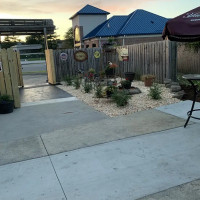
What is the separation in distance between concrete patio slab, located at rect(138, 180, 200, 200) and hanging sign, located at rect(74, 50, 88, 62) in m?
12.2

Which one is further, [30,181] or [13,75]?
[13,75]

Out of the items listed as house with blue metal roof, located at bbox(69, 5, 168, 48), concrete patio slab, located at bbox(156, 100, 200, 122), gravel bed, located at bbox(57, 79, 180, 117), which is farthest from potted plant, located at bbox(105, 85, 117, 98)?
house with blue metal roof, located at bbox(69, 5, 168, 48)

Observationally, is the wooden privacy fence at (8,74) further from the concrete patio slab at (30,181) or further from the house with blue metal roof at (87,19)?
the house with blue metal roof at (87,19)

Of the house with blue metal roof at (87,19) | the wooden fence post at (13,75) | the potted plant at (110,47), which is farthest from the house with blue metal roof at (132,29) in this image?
the wooden fence post at (13,75)

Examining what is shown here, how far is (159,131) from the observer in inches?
→ 190

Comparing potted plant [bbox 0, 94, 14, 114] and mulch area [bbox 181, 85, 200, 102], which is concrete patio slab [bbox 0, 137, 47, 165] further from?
mulch area [bbox 181, 85, 200, 102]

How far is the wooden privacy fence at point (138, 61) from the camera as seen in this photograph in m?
9.89

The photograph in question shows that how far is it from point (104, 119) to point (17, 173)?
2923mm

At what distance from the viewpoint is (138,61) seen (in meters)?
12.4

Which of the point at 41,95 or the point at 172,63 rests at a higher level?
the point at 172,63

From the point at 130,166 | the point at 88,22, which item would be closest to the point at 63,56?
the point at 130,166

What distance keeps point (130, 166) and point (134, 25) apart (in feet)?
86.7

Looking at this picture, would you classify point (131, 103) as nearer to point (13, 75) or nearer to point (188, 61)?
point (13, 75)

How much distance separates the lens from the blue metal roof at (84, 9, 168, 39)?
26.9 m
